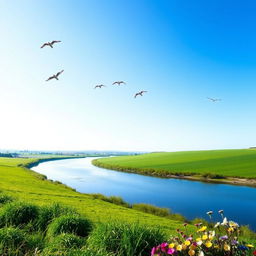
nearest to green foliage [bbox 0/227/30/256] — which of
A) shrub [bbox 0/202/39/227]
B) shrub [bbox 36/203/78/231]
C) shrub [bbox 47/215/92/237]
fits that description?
shrub [bbox 47/215/92/237]

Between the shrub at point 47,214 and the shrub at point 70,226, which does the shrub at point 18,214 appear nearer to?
the shrub at point 47,214

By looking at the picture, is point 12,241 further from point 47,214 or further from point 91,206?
point 91,206

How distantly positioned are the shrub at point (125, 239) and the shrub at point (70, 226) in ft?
6.04

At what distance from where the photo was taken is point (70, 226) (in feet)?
29.6

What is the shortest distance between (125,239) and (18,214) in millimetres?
5440

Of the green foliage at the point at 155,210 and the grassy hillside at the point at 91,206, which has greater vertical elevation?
the grassy hillside at the point at 91,206

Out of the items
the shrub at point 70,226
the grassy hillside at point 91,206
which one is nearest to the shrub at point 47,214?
the shrub at point 70,226

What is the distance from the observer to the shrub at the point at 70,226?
8789 mm

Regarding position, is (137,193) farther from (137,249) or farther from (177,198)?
(137,249)

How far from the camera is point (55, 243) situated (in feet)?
24.1

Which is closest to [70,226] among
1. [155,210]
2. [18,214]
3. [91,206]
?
[18,214]

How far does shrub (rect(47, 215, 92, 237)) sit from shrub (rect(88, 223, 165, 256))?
1841mm

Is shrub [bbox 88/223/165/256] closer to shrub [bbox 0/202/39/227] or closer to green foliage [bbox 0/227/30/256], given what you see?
green foliage [bbox 0/227/30/256]

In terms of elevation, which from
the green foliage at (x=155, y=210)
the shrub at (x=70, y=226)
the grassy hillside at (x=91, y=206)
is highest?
the shrub at (x=70, y=226)
